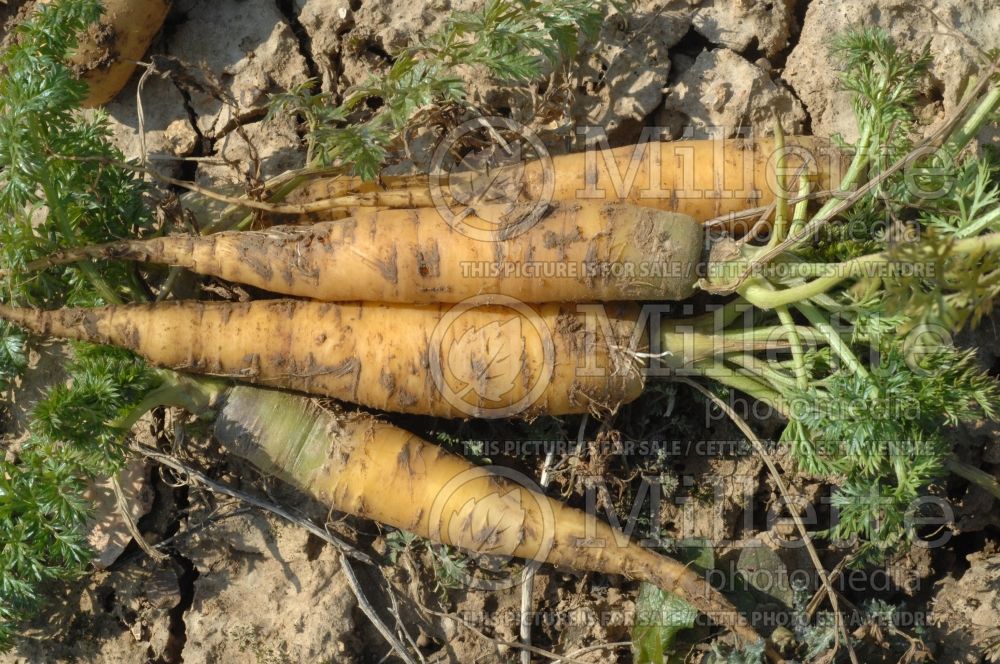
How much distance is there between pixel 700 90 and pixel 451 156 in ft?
3.36

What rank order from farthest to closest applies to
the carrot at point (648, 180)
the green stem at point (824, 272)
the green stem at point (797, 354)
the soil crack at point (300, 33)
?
the soil crack at point (300, 33), the carrot at point (648, 180), the green stem at point (797, 354), the green stem at point (824, 272)

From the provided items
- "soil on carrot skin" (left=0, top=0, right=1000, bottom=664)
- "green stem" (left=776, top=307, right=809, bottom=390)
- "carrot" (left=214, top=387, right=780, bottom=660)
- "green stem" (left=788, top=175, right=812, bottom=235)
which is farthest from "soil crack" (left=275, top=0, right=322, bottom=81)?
"green stem" (left=776, top=307, right=809, bottom=390)

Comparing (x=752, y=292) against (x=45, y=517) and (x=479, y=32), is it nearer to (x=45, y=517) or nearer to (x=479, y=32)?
(x=479, y=32)

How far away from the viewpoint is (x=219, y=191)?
3.34 meters

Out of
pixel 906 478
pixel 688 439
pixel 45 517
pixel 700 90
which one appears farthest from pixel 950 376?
pixel 45 517

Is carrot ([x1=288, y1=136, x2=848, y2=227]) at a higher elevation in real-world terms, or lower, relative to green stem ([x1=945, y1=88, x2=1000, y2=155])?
lower

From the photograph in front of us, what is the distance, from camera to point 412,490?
3.05 m

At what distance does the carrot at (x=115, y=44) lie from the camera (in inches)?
126

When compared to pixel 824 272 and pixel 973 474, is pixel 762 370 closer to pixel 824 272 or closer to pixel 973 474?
pixel 824 272

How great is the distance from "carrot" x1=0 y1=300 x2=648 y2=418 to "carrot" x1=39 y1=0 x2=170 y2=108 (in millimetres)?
944
